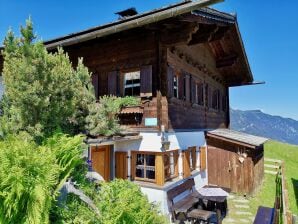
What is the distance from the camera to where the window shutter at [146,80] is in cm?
917

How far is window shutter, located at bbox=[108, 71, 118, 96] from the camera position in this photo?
9992 millimetres

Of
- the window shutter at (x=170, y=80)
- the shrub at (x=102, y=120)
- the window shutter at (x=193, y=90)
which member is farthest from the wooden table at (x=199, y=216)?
the window shutter at (x=193, y=90)

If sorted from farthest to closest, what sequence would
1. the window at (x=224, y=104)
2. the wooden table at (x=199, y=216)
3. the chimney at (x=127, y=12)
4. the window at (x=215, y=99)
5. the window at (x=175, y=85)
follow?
the window at (x=224, y=104) → the window at (x=215, y=99) → the chimney at (x=127, y=12) → the window at (x=175, y=85) → the wooden table at (x=199, y=216)

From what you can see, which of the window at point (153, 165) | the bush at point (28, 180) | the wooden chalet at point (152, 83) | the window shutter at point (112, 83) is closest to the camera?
the bush at point (28, 180)

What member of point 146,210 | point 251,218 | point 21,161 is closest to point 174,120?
point 251,218

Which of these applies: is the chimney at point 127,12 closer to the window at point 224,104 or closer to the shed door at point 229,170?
the shed door at point 229,170

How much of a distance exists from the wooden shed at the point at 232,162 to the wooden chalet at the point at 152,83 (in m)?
1.41

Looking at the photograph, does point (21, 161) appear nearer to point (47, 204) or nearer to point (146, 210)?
point (47, 204)

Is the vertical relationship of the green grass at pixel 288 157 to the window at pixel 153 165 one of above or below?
below

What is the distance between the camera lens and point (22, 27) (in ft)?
17.7

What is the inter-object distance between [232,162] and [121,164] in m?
5.92

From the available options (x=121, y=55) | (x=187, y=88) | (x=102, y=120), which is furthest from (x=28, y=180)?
(x=187, y=88)

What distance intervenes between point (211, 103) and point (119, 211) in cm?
1185

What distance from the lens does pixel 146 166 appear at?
9.39 m
